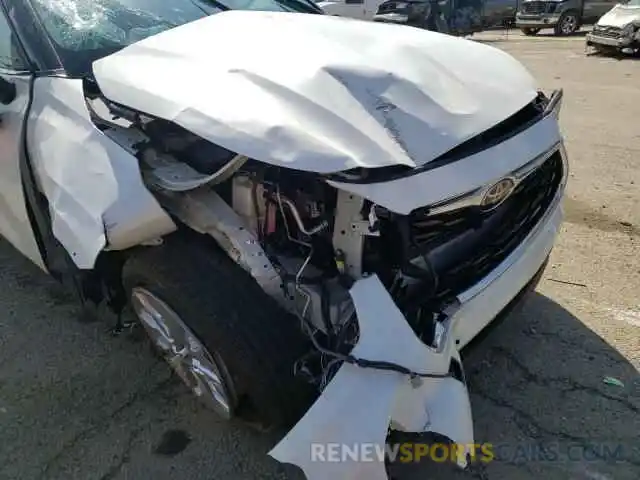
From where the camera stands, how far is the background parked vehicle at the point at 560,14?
15.4 meters

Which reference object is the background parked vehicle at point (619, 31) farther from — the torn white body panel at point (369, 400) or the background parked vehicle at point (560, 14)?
the torn white body panel at point (369, 400)

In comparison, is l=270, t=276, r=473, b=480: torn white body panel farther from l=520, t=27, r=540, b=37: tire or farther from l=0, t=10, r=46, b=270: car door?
l=520, t=27, r=540, b=37: tire

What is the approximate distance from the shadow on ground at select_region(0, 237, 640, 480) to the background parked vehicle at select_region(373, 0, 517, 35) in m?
11.6

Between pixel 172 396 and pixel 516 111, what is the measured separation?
5.79ft

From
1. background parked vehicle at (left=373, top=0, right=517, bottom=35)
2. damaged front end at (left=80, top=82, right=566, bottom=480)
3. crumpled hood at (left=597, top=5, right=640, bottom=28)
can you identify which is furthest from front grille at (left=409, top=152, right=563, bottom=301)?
background parked vehicle at (left=373, top=0, right=517, bottom=35)

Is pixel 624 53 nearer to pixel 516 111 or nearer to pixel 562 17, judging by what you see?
pixel 562 17

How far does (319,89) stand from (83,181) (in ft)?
2.89

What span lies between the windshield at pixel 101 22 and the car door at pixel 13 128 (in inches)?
7.2

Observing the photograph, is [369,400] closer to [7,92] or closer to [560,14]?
[7,92]

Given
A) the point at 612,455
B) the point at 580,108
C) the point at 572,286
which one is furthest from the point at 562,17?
the point at 612,455

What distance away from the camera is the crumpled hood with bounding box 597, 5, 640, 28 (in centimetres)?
1077

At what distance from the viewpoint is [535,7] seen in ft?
50.8

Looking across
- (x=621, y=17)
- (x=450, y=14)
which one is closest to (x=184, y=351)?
(x=621, y=17)

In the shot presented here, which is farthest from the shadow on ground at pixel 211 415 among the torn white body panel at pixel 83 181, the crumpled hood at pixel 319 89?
the crumpled hood at pixel 319 89
